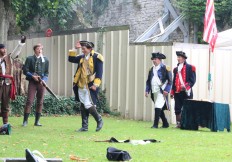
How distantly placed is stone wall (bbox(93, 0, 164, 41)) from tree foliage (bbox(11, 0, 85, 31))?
2493mm

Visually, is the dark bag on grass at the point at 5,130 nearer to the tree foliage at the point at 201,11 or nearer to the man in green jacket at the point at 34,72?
the man in green jacket at the point at 34,72

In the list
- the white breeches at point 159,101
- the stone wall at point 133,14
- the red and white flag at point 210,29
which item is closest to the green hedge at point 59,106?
the red and white flag at point 210,29

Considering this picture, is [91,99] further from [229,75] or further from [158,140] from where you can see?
[229,75]

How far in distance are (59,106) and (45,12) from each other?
7466 millimetres

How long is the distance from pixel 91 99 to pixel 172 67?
4130mm

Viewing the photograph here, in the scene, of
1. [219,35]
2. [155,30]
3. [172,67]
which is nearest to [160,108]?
[172,67]

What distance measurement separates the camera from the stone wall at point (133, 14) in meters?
28.5

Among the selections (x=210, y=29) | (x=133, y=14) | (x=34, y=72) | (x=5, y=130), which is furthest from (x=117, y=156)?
(x=133, y=14)

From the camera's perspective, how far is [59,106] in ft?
61.4

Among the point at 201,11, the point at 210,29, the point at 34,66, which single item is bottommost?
the point at 34,66

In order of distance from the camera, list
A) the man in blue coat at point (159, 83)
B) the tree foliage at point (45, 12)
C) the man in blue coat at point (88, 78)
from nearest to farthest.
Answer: the man in blue coat at point (88, 78) < the man in blue coat at point (159, 83) < the tree foliage at point (45, 12)

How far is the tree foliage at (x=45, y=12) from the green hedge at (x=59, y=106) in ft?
12.3

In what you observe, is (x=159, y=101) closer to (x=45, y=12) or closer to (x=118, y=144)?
(x=118, y=144)

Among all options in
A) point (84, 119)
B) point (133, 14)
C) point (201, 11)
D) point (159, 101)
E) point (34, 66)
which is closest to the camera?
point (84, 119)
